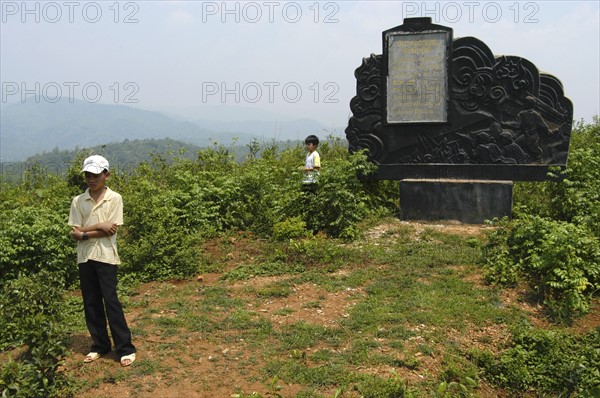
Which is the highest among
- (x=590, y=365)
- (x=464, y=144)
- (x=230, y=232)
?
(x=464, y=144)

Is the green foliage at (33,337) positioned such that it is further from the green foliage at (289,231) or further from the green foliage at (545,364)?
the green foliage at (289,231)

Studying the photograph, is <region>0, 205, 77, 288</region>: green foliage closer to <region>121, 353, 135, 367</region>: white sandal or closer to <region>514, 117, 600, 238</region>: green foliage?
<region>121, 353, 135, 367</region>: white sandal

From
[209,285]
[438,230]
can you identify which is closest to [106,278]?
[209,285]

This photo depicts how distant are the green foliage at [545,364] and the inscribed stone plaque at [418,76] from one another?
4.79m

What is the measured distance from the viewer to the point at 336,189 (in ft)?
26.5

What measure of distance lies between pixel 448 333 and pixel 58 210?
545 cm

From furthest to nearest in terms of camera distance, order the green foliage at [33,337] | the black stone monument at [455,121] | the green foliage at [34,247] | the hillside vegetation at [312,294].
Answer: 1. the black stone monument at [455,121]
2. the green foliage at [34,247]
3. the hillside vegetation at [312,294]
4. the green foliage at [33,337]

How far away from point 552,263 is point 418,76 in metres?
4.20

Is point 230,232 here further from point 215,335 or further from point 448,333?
point 448,333

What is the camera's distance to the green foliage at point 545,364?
4.24 m

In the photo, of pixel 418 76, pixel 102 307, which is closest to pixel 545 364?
pixel 102 307

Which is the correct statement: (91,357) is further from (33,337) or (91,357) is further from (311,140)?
(311,140)

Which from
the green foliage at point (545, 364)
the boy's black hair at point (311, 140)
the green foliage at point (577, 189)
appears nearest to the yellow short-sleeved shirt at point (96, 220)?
the green foliage at point (545, 364)

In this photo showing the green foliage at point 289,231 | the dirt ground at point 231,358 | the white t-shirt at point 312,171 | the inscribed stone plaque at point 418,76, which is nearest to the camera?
the dirt ground at point 231,358
